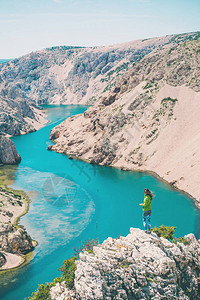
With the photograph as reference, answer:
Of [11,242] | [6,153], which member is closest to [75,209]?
[11,242]

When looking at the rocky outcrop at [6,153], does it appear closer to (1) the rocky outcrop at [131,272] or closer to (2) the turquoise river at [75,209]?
(2) the turquoise river at [75,209]

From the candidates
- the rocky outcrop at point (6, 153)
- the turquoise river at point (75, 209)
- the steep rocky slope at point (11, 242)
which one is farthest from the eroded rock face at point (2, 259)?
the rocky outcrop at point (6, 153)

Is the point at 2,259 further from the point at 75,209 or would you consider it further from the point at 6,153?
the point at 6,153

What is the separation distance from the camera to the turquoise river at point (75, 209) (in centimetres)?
4762

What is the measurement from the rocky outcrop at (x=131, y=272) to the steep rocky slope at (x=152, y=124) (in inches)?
1926

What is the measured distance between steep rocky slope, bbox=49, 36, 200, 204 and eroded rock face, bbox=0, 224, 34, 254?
40.1 m

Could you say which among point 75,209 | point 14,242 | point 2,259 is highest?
point 2,259

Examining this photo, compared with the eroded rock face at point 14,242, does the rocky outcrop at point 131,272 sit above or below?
above

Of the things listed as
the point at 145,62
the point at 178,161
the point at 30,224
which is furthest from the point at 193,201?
the point at 145,62

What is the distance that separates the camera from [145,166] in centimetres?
9156

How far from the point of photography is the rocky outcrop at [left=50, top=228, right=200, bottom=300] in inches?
1006

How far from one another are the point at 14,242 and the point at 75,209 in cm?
1941

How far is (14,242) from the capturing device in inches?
2008

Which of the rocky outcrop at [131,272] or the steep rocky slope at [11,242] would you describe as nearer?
the rocky outcrop at [131,272]
